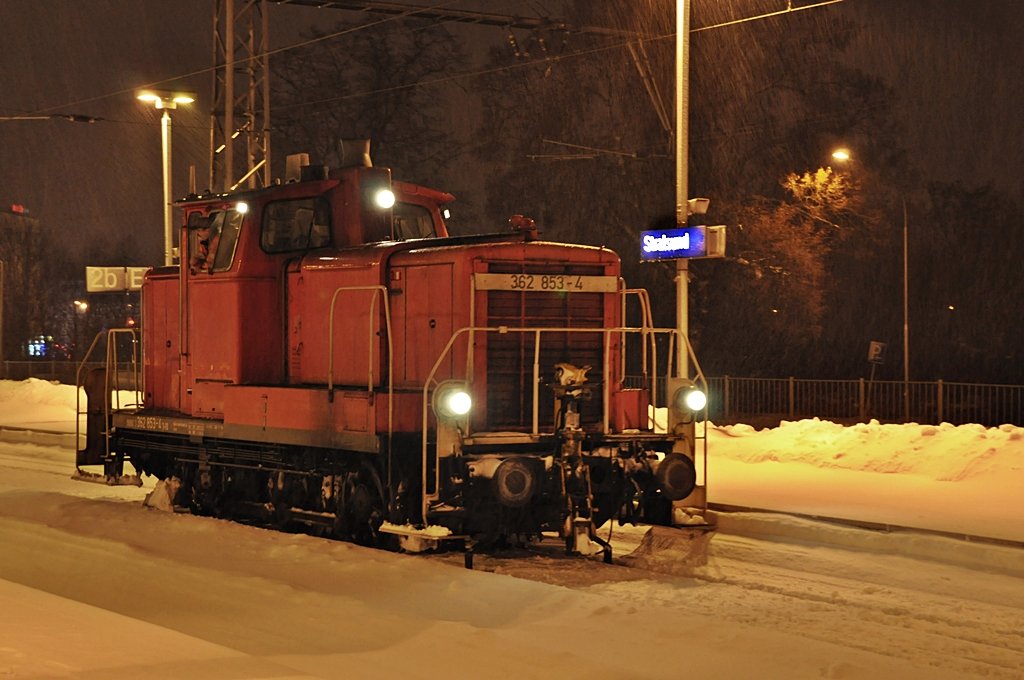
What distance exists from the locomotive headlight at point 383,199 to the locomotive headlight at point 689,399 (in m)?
3.65

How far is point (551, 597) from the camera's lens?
8289mm

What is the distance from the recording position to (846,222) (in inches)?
1236

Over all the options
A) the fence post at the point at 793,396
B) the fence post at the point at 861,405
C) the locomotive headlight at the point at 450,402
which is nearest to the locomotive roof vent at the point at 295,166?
the locomotive headlight at the point at 450,402

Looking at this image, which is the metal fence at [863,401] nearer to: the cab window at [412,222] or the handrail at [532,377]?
the cab window at [412,222]

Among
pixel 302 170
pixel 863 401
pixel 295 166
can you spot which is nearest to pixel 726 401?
pixel 863 401

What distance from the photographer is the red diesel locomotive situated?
1023 cm

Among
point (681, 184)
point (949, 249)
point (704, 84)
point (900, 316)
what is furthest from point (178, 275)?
point (949, 249)

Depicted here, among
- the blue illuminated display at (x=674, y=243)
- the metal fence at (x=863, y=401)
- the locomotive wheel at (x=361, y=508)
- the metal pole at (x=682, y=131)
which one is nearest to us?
the locomotive wheel at (x=361, y=508)

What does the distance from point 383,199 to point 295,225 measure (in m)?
0.99

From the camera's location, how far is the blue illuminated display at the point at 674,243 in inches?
600

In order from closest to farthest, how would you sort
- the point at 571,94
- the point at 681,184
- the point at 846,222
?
→ the point at 681,184
the point at 846,222
the point at 571,94

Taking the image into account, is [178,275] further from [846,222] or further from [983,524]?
[846,222]

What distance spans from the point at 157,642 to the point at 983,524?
30.2 ft

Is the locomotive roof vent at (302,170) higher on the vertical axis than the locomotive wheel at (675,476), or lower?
higher
